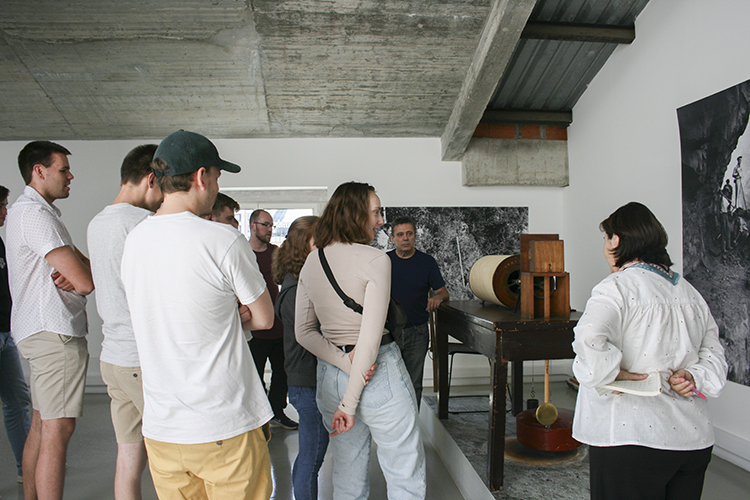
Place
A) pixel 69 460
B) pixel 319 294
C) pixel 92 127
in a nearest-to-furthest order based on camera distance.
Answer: pixel 319 294 < pixel 69 460 < pixel 92 127

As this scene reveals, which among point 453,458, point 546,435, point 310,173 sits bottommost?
point 453,458

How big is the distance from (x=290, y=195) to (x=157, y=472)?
437 cm

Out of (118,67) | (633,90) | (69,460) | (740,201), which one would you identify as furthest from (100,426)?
(633,90)

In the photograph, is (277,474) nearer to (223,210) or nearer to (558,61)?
(223,210)

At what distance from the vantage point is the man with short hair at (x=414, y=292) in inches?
156

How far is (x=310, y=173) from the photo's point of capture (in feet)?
17.8

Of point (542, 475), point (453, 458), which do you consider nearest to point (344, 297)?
point (542, 475)

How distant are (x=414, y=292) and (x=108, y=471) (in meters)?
2.57

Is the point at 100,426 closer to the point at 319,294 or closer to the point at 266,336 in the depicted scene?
the point at 266,336

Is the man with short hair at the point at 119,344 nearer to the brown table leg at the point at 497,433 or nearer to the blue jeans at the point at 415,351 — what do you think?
the brown table leg at the point at 497,433

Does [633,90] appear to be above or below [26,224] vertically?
above

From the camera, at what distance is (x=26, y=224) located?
85.0 inches

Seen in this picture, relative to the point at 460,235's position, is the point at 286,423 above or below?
below

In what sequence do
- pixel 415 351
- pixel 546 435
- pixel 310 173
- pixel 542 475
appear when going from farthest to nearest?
pixel 310 173
pixel 415 351
pixel 546 435
pixel 542 475
